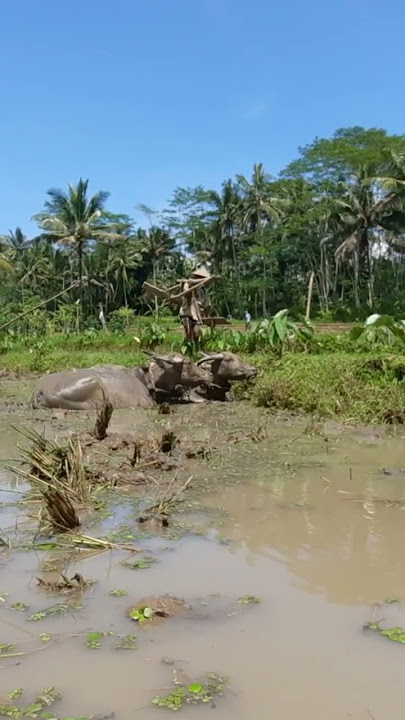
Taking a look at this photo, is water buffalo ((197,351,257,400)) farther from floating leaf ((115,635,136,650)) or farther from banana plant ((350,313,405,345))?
floating leaf ((115,635,136,650))

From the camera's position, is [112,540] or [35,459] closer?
[112,540]

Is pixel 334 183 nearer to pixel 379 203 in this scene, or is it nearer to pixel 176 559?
pixel 379 203

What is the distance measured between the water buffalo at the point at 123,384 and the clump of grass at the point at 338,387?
1.06 metres

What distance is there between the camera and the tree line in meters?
33.3

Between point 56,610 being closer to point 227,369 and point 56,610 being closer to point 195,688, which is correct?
point 195,688

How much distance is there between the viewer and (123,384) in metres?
9.99

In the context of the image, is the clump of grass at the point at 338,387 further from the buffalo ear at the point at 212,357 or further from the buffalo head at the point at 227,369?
the buffalo ear at the point at 212,357

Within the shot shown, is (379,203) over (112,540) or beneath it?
over

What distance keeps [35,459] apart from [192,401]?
5.40 meters

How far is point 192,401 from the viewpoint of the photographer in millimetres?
10141

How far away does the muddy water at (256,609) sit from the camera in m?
2.56

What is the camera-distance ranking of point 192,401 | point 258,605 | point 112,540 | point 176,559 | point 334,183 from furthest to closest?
point 334,183 → point 192,401 → point 112,540 → point 176,559 → point 258,605

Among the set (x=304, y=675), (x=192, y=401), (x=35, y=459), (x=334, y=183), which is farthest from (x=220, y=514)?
(x=334, y=183)

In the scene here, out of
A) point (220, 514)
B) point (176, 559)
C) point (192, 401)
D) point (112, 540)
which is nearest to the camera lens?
point (176, 559)
